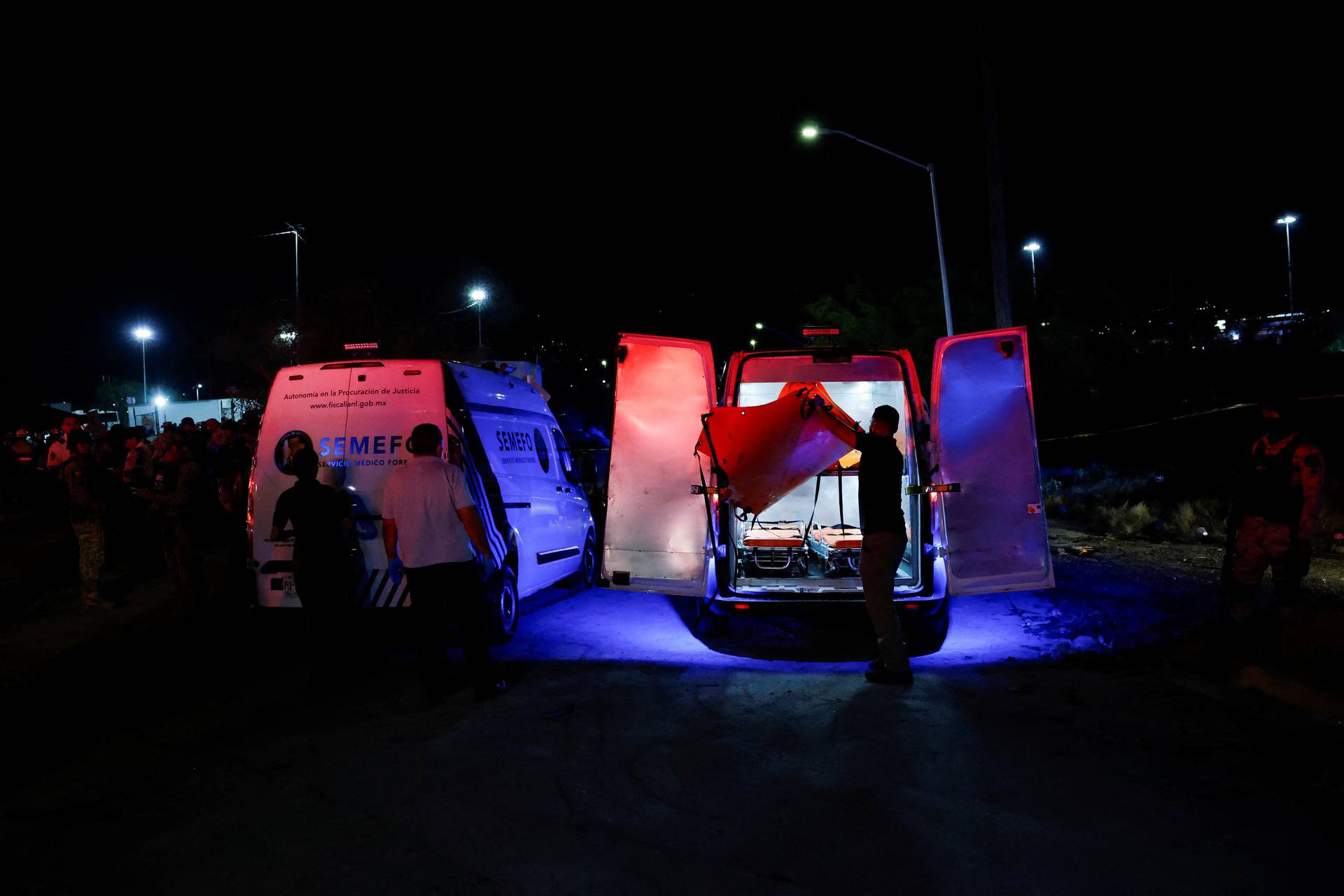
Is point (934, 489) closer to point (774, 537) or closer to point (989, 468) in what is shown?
point (989, 468)

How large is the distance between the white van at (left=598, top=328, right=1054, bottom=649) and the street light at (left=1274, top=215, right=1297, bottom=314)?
100 ft

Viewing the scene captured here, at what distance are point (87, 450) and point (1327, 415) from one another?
1734 centimetres

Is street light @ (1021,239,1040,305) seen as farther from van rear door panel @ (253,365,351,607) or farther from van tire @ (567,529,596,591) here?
van rear door panel @ (253,365,351,607)

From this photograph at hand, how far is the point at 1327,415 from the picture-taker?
47.5 ft

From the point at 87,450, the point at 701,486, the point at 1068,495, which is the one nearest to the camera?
the point at 701,486

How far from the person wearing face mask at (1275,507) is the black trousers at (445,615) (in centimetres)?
552

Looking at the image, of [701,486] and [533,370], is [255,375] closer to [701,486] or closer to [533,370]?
[533,370]

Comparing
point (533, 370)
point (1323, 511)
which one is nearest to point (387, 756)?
point (533, 370)

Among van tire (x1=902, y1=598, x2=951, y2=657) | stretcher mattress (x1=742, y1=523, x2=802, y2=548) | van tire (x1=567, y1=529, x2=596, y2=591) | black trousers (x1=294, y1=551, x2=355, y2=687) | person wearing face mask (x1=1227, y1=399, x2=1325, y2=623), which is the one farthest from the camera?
van tire (x1=567, y1=529, x2=596, y2=591)

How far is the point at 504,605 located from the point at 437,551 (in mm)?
1816

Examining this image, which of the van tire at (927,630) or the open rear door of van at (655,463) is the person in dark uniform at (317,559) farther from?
the van tire at (927,630)

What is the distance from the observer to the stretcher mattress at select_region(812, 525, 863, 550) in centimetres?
809

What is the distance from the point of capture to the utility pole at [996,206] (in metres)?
13.7

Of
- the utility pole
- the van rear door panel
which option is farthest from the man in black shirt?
the utility pole
